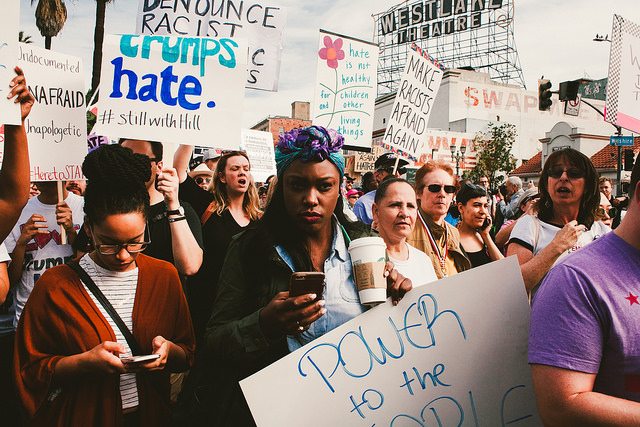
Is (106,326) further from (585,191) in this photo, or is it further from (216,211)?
(585,191)

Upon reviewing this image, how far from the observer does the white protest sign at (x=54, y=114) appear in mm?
3098

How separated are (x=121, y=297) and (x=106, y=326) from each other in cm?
13

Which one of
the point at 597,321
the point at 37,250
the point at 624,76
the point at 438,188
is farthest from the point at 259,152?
the point at 597,321

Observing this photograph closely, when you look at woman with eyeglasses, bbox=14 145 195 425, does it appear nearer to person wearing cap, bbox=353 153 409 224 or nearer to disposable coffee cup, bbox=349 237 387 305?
disposable coffee cup, bbox=349 237 387 305

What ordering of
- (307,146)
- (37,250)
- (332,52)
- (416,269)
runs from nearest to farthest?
(307,146) < (416,269) < (37,250) < (332,52)

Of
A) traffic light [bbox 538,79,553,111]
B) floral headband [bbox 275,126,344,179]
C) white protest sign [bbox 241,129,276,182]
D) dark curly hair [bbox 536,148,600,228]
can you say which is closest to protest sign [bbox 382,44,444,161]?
dark curly hair [bbox 536,148,600,228]

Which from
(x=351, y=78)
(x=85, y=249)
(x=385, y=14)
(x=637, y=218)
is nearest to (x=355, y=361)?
(x=637, y=218)

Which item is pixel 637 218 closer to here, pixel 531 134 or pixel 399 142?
pixel 399 142

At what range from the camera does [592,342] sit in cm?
132

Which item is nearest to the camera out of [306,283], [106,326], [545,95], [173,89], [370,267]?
[306,283]

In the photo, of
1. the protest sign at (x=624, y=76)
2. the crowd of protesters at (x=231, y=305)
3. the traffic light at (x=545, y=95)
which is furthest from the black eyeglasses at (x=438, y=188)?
the traffic light at (x=545, y=95)

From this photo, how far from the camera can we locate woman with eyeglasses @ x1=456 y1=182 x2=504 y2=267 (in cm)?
401

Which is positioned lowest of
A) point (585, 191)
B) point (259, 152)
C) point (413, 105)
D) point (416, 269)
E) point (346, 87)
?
point (416, 269)

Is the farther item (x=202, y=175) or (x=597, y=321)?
(x=202, y=175)
